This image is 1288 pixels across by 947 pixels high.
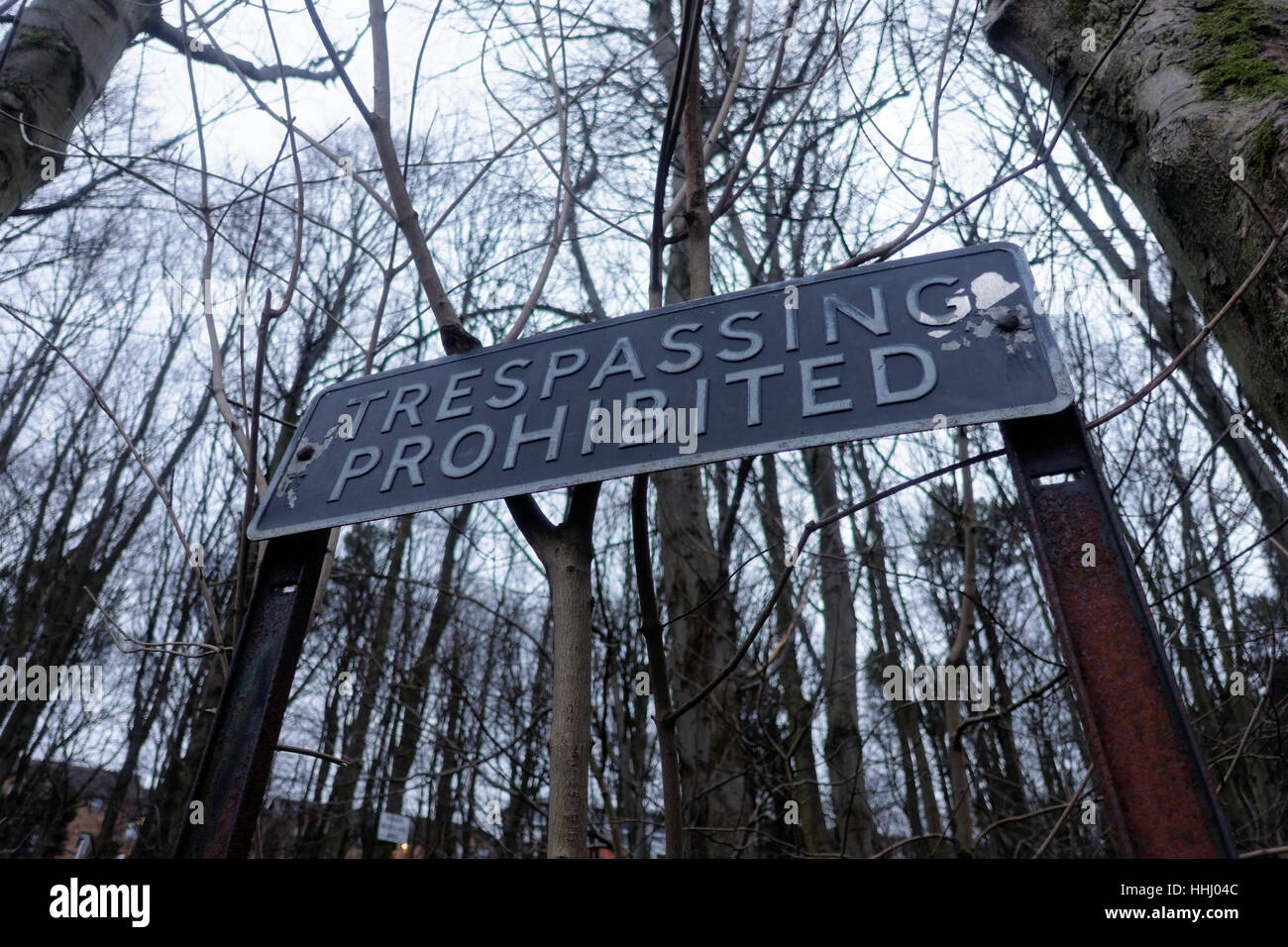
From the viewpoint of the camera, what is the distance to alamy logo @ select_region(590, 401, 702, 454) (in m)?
1.09

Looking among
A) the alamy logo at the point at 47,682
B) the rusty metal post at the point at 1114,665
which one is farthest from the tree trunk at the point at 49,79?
the rusty metal post at the point at 1114,665

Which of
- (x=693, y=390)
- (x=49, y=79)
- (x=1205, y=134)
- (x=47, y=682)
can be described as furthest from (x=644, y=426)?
(x=47, y=682)

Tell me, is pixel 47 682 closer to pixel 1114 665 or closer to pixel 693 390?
pixel 693 390

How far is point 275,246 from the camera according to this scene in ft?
15.2

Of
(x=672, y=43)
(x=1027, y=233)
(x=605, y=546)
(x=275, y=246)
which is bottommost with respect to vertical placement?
(x=605, y=546)

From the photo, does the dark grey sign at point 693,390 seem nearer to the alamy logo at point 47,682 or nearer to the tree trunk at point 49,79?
the alamy logo at point 47,682
